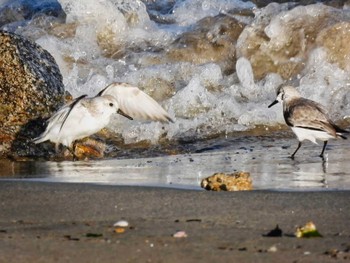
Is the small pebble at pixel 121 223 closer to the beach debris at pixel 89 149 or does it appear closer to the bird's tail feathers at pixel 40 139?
the bird's tail feathers at pixel 40 139

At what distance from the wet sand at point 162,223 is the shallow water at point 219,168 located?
2.08ft

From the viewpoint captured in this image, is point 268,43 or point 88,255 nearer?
point 88,255

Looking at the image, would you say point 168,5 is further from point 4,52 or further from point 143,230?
point 143,230

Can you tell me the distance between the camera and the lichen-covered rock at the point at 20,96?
9359mm

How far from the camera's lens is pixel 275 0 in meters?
16.6

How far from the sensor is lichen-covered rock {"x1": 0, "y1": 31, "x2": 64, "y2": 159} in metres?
9.36

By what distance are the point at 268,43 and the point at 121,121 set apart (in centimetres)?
359

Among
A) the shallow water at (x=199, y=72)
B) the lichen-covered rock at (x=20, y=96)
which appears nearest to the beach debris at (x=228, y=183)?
the shallow water at (x=199, y=72)

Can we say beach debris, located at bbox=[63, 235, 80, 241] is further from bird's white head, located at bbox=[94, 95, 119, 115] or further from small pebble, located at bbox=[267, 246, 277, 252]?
bird's white head, located at bbox=[94, 95, 119, 115]

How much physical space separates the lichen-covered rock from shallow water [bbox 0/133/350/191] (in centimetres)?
55

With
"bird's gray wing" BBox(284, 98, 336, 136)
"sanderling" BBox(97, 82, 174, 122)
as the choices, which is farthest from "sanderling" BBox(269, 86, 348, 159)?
"sanderling" BBox(97, 82, 174, 122)

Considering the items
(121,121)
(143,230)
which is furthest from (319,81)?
(143,230)

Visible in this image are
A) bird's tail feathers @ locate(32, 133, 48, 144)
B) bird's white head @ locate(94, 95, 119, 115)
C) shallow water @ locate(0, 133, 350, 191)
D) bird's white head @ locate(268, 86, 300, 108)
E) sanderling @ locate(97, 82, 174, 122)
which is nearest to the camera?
shallow water @ locate(0, 133, 350, 191)

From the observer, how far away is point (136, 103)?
9.75m
